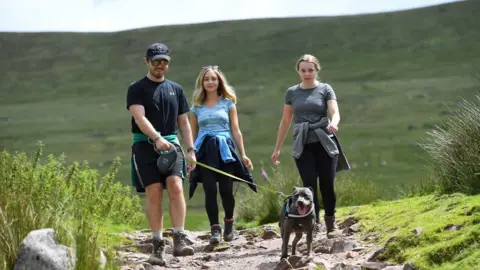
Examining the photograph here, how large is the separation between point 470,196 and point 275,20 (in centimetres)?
9455

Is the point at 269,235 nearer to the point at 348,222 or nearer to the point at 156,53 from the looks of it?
the point at 348,222

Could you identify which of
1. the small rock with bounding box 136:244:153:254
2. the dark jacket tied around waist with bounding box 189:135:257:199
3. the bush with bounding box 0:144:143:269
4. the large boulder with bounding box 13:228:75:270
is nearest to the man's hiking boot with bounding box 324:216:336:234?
the dark jacket tied around waist with bounding box 189:135:257:199

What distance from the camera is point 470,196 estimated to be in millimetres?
7531

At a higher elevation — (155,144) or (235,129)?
(235,129)

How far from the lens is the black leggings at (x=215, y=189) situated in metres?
8.51

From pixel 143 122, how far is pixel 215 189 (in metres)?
1.96

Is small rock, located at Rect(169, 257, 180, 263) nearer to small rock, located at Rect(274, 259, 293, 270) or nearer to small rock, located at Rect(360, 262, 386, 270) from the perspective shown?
small rock, located at Rect(274, 259, 293, 270)

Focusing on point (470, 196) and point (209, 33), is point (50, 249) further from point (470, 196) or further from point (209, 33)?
point (209, 33)

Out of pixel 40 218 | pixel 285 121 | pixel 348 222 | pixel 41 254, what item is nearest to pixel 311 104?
pixel 285 121

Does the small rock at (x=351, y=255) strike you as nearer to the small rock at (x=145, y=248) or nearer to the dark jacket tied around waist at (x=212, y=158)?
the dark jacket tied around waist at (x=212, y=158)

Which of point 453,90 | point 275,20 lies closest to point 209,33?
point 275,20

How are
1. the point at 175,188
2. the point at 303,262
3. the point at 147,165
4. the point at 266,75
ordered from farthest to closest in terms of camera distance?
the point at 266,75
the point at 175,188
the point at 147,165
the point at 303,262

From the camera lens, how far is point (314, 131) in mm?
7766

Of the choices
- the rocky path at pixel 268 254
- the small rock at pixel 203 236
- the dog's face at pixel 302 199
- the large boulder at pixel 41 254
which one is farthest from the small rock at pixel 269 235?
the large boulder at pixel 41 254
